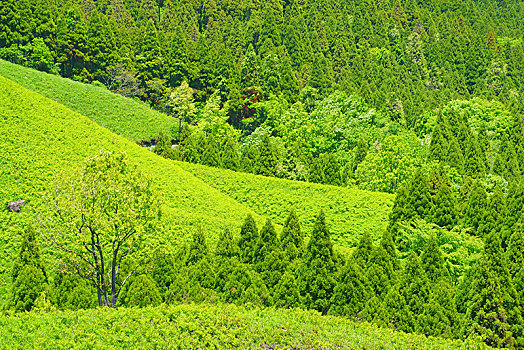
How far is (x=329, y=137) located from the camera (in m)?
42.9

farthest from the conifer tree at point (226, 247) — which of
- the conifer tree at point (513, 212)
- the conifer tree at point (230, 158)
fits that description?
the conifer tree at point (230, 158)

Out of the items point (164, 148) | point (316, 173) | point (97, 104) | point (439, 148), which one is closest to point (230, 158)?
point (164, 148)

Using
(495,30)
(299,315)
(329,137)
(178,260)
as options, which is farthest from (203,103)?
(495,30)

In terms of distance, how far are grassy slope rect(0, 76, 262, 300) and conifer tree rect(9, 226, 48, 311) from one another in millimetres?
3415

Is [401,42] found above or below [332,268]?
above

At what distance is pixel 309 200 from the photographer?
2825 centimetres

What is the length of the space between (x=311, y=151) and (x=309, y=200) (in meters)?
13.0

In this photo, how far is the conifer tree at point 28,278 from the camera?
13555mm

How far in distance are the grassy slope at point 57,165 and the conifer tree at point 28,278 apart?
3.42 m

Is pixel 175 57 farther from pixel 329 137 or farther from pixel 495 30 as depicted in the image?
pixel 495 30

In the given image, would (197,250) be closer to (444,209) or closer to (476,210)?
(444,209)

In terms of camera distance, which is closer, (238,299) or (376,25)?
(238,299)

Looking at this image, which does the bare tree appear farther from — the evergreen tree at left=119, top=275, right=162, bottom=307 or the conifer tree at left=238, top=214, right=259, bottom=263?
the conifer tree at left=238, top=214, right=259, bottom=263

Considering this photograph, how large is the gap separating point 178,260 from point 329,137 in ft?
92.0
